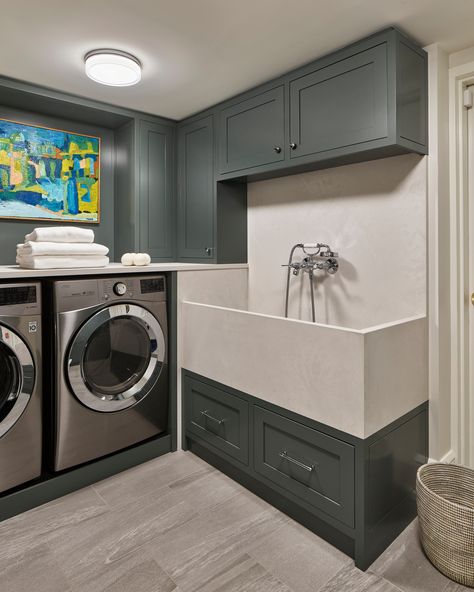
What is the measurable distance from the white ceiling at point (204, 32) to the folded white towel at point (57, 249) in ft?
3.24

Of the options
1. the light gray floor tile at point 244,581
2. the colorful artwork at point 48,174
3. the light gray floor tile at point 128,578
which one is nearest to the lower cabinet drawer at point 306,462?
the light gray floor tile at point 244,581

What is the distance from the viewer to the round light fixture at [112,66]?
2.11m

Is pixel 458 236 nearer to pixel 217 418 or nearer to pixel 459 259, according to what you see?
pixel 459 259

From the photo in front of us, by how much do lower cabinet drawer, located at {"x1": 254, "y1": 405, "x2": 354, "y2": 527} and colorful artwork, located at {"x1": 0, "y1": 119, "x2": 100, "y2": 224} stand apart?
6.62 ft

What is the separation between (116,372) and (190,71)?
5.79 feet

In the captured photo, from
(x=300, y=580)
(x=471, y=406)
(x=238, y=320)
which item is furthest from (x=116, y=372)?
(x=471, y=406)

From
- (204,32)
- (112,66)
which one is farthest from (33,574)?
(204,32)

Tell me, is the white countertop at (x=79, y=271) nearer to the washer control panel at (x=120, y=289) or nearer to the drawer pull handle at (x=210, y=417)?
the washer control panel at (x=120, y=289)

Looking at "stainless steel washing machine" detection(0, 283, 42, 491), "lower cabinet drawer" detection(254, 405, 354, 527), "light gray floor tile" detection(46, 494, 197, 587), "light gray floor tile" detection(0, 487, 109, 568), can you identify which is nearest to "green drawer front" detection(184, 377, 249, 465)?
"lower cabinet drawer" detection(254, 405, 354, 527)

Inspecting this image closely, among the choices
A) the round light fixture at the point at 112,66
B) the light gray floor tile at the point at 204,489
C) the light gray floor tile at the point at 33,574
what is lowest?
the light gray floor tile at the point at 33,574

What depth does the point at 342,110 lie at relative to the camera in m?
2.07

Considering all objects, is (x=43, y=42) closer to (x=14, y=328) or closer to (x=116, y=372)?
(x=14, y=328)

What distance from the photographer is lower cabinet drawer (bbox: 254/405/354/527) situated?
5.56 ft

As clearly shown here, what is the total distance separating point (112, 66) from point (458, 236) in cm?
200
